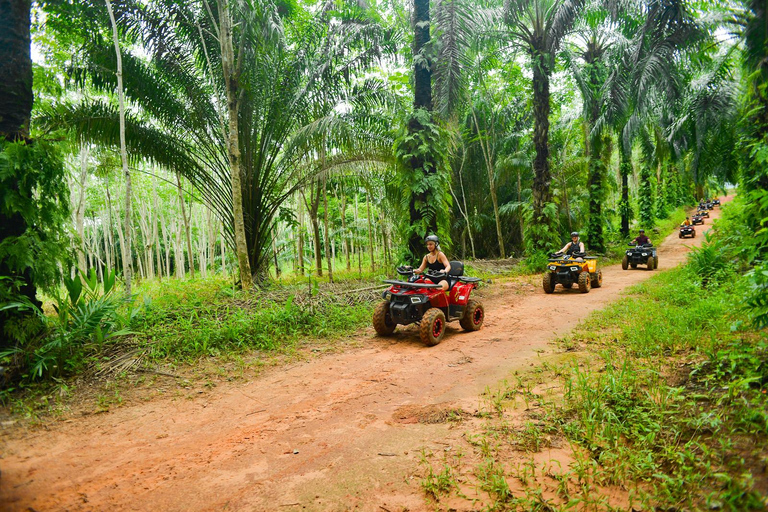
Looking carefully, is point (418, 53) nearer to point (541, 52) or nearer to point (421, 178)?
point (421, 178)

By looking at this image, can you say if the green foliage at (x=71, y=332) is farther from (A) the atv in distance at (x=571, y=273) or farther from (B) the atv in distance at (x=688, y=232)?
(B) the atv in distance at (x=688, y=232)

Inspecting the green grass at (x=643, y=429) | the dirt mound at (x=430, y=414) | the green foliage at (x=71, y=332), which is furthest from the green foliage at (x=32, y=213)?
the green grass at (x=643, y=429)

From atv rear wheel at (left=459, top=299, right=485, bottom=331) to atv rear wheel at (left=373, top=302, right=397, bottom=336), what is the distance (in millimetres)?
1203

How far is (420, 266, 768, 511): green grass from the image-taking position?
237 cm

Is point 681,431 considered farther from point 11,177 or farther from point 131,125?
point 131,125

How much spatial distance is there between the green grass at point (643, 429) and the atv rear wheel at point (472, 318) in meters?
2.02

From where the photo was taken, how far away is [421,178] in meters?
10.0

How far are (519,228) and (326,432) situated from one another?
58.1 ft

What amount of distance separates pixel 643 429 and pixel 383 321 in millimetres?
4021

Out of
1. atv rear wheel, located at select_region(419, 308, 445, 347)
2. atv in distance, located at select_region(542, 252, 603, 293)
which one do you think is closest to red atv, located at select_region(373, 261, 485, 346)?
atv rear wheel, located at select_region(419, 308, 445, 347)

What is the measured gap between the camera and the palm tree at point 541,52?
12.8 metres

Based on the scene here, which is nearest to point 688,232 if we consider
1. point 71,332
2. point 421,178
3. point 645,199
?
point 645,199

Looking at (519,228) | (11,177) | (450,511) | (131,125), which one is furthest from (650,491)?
(519,228)

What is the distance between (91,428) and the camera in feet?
12.4
